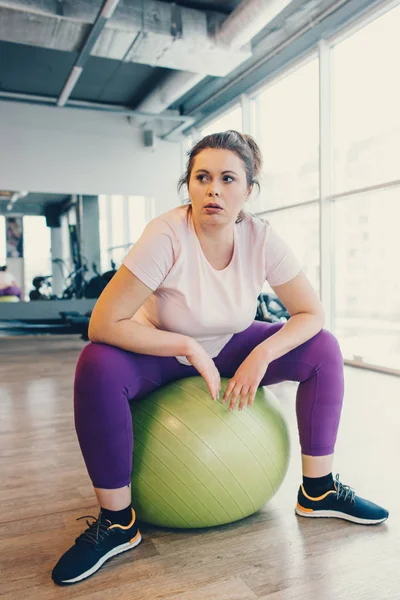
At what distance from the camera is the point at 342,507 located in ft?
4.59

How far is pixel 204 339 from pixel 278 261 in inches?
11.8

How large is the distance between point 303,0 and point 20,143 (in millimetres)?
3859

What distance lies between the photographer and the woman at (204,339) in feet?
3.98

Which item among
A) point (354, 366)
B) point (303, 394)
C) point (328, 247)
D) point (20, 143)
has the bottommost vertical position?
point (354, 366)

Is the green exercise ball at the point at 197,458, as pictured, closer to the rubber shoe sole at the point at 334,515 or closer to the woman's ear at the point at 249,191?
the rubber shoe sole at the point at 334,515

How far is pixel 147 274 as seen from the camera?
4.15 ft

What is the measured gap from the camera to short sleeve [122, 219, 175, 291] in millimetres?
1261

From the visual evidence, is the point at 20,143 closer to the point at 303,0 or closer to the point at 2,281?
the point at 2,281

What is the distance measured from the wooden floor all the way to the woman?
2.6 inches

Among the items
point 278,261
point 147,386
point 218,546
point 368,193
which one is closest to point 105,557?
point 218,546

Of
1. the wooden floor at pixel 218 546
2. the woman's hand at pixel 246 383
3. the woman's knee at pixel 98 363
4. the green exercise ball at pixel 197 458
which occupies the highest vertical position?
the woman's knee at pixel 98 363

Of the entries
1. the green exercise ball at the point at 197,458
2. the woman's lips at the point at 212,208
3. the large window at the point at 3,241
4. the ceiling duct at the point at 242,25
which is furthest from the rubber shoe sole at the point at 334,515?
the large window at the point at 3,241

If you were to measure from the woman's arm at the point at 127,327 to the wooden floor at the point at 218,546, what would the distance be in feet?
1.64

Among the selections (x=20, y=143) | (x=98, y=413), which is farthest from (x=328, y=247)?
(x=20, y=143)
